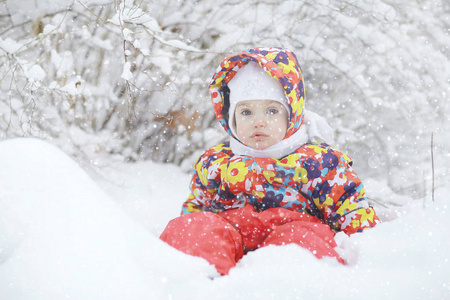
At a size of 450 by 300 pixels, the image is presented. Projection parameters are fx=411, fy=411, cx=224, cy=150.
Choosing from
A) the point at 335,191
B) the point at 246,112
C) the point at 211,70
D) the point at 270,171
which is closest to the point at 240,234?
the point at 270,171

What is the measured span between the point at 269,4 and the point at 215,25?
0.53m

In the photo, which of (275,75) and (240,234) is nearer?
(240,234)

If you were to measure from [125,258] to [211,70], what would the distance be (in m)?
2.96

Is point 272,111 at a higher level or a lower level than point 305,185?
higher

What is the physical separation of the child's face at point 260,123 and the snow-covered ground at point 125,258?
0.84 metres

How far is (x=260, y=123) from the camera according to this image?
5.96 feet

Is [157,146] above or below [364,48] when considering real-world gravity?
below

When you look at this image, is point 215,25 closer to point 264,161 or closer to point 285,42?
point 285,42

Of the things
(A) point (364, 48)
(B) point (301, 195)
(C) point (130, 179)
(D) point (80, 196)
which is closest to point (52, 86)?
(C) point (130, 179)

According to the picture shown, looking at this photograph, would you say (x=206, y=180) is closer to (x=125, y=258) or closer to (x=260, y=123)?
(x=260, y=123)

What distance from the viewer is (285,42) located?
3.72 m

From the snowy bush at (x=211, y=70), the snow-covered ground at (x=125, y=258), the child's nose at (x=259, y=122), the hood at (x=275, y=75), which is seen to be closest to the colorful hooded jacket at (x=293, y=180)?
the hood at (x=275, y=75)

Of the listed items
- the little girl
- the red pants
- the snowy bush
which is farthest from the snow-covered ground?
the snowy bush

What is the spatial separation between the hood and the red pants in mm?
444
